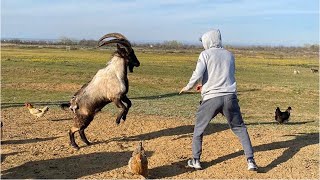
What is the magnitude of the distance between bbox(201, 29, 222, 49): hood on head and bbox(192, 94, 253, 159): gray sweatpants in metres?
0.88

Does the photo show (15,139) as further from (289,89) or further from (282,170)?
(289,89)

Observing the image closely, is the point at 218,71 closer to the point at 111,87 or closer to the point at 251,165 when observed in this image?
the point at 251,165

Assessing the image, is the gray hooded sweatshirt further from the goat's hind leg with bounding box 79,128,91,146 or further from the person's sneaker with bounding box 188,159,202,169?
the goat's hind leg with bounding box 79,128,91,146

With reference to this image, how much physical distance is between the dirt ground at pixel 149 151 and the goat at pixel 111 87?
80 cm

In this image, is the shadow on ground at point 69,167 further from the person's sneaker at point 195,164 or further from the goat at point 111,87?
the person's sneaker at point 195,164

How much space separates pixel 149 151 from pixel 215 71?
97.2 inches

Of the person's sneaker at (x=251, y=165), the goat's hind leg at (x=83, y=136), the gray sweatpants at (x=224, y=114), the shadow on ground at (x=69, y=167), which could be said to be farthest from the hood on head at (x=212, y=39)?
the goat's hind leg at (x=83, y=136)

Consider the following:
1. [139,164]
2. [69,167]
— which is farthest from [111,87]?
[139,164]

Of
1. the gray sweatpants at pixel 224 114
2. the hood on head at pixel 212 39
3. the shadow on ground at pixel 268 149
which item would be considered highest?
the hood on head at pixel 212 39

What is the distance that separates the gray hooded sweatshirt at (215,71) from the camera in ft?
24.8

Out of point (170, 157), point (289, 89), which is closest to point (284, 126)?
point (170, 157)

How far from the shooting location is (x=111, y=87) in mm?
8992

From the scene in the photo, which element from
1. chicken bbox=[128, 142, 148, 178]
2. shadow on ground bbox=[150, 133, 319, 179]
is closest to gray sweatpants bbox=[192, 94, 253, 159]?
shadow on ground bbox=[150, 133, 319, 179]

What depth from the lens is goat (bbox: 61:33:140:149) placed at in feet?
29.3
